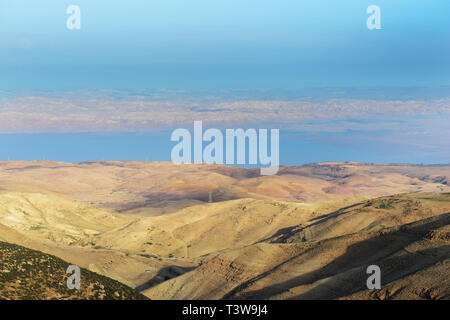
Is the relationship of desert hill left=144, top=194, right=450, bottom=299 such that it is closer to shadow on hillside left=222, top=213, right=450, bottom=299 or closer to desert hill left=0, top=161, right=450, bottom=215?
shadow on hillside left=222, top=213, right=450, bottom=299

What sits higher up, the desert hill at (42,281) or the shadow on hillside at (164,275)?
the desert hill at (42,281)

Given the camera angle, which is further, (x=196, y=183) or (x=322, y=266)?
(x=196, y=183)

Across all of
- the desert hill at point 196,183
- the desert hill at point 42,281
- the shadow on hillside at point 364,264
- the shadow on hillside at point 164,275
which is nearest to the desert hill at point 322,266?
the shadow on hillside at point 364,264

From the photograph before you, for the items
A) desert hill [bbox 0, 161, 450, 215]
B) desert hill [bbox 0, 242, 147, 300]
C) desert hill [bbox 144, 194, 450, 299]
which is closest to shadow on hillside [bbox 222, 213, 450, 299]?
desert hill [bbox 144, 194, 450, 299]

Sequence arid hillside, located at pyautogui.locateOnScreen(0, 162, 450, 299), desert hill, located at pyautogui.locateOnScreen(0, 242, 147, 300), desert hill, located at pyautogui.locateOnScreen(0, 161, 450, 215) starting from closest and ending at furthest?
desert hill, located at pyautogui.locateOnScreen(0, 242, 147, 300), arid hillside, located at pyautogui.locateOnScreen(0, 162, 450, 299), desert hill, located at pyautogui.locateOnScreen(0, 161, 450, 215)

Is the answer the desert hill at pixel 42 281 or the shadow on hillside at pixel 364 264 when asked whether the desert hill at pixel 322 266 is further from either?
the desert hill at pixel 42 281

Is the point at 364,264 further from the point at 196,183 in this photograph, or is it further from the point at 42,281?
the point at 196,183

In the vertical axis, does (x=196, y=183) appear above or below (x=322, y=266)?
below

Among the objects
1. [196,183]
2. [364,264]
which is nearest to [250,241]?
[364,264]

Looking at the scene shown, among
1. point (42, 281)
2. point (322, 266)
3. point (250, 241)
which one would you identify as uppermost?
point (42, 281)
